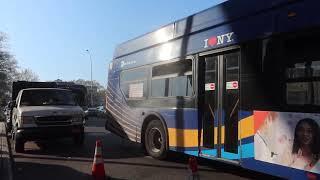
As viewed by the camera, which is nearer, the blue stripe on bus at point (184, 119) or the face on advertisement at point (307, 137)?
the face on advertisement at point (307, 137)

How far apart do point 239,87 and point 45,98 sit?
9391 mm

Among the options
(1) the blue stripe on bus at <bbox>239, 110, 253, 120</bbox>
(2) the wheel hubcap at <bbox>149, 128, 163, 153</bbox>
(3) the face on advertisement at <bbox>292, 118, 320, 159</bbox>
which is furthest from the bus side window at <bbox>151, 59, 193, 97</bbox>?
(3) the face on advertisement at <bbox>292, 118, 320, 159</bbox>

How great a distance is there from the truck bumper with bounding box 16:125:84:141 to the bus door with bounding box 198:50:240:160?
6324 millimetres

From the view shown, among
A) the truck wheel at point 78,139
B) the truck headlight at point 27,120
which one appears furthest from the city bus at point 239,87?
the truck headlight at point 27,120

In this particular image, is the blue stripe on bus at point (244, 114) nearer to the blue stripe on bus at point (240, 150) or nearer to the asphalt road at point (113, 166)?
the blue stripe on bus at point (240, 150)

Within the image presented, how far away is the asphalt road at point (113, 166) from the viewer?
1080 cm

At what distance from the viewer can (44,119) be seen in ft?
51.2

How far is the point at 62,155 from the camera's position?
14891mm

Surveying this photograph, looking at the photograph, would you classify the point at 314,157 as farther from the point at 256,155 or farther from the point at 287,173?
the point at 256,155

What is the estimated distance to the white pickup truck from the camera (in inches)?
607

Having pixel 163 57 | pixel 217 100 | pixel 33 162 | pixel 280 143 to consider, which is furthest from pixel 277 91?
pixel 33 162

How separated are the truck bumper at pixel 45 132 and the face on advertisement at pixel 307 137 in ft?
30.8

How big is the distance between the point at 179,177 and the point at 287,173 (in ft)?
9.82

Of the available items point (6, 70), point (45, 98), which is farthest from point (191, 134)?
point (6, 70)
